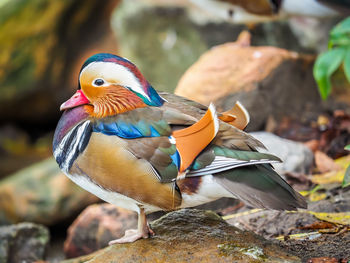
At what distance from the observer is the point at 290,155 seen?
3.95 meters

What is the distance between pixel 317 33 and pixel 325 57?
3082mm

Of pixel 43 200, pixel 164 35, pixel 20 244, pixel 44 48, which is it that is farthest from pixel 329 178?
pixel 44 48

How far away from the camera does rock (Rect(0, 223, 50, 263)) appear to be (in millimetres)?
4027

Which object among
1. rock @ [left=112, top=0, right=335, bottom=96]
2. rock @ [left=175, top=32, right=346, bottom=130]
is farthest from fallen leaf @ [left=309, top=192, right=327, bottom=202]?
rock @ [left=112, top=0, right=335, bottom=96]

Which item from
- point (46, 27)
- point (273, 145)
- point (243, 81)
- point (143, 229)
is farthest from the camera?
point (46, 27)

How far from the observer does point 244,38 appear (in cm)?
532

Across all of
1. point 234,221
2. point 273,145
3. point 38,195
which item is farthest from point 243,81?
point 38,195

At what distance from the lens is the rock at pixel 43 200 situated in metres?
5.96

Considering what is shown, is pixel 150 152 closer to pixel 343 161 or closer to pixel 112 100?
pixel 112 100

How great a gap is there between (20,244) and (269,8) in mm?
3278

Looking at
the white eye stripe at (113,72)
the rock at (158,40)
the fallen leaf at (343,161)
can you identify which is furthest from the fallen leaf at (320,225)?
the rock at (158,40)

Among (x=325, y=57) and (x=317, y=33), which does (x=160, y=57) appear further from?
(x=325, y=57)

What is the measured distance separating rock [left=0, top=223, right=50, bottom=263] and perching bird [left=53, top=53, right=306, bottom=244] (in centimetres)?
178

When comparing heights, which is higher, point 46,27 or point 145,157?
point 145,157
